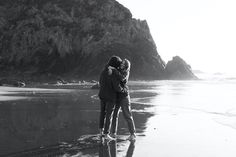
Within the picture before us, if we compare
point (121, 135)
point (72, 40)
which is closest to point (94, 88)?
point (121, 135)

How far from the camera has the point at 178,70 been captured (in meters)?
97.8

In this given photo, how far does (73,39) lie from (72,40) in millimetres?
329

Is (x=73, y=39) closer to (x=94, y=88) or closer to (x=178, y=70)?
(x=178, y=70)

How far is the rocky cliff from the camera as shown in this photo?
8444 centimetres

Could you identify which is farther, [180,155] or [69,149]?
[69,149]

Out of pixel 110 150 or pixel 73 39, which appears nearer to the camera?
pixel 110 150

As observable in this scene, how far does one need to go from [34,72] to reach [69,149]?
73.9m

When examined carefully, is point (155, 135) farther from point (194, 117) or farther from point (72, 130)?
point (194, 117)

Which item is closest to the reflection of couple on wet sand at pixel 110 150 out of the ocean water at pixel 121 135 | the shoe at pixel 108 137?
the ocean water at pixel 121 135

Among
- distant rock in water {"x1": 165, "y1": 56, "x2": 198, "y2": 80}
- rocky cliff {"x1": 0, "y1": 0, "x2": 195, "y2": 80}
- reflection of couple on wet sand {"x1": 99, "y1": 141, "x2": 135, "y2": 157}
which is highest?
rocky cliff {"x1": 0, "y1": 0, "x2": 195, "y2": 80}

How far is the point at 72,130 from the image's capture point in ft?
38.0

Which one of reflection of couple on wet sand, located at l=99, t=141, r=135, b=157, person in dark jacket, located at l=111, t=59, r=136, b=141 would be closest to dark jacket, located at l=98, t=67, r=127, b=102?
person in dark jacket, located at l=111, t=59, r=136, b=141

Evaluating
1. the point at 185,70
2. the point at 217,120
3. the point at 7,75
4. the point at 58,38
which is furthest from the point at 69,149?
the point at 185,70

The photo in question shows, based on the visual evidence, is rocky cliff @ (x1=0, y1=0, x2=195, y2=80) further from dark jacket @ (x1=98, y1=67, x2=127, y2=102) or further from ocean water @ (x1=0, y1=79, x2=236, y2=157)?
dark jacket @ (x1=98, y1=67, x2=127, y2=102)
